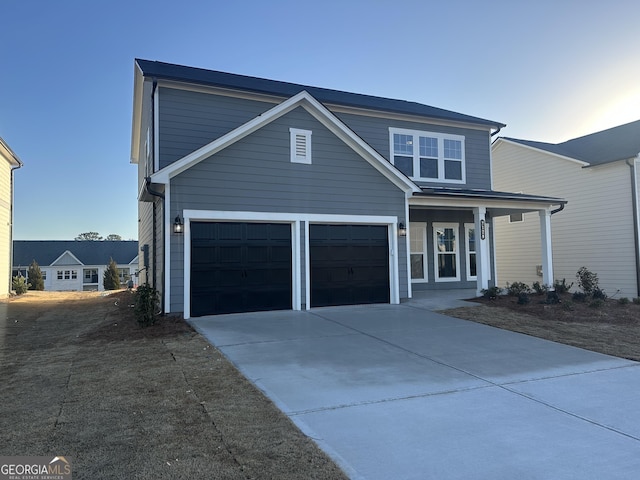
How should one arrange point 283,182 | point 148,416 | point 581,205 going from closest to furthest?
point 148,416 < point 283,182 < point 581,205

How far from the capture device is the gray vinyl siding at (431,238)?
607 inches

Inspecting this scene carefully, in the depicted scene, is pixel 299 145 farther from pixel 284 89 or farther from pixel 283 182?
pixel 284 89

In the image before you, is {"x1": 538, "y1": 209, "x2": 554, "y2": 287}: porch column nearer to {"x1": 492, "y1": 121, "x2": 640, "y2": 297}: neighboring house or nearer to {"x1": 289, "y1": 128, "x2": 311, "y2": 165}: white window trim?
{"x1": 492, "y1": 121, "x2": 640, "y2": 297}: neighboring house

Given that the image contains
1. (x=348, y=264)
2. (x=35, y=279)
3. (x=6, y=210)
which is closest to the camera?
(x=348, y=264)

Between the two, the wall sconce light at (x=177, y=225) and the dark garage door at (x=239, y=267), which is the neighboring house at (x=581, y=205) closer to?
the dark garage door at (x=239, y=267)

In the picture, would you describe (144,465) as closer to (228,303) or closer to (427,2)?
(228,303)

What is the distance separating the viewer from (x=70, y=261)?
46500mm

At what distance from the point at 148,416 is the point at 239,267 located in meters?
6.29

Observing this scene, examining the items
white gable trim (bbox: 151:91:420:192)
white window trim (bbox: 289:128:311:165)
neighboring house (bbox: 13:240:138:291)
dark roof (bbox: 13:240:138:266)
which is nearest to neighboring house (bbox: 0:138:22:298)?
white gable trim (bbox: 151:91:420:192)

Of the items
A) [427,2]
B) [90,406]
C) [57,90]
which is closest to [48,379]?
[90,406]

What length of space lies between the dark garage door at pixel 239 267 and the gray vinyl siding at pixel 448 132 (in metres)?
5.00

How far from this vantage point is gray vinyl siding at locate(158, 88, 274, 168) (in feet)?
37.2

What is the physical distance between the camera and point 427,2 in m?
12.8

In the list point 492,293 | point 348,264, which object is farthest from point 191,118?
point 492,293
